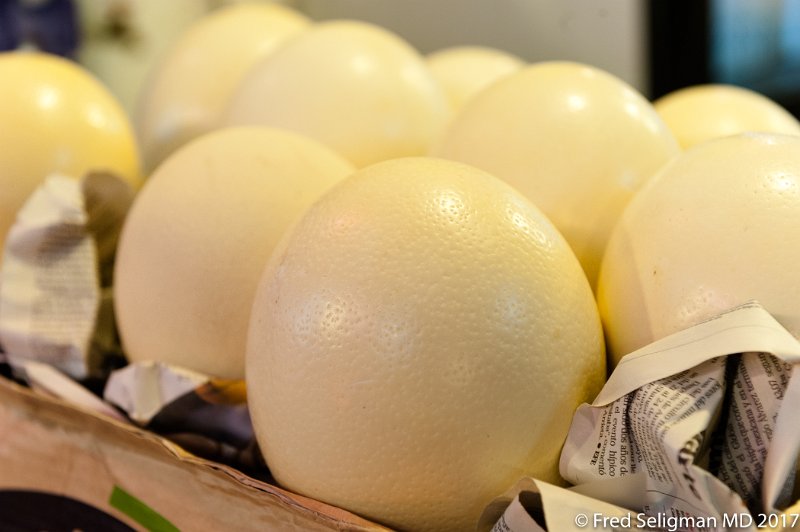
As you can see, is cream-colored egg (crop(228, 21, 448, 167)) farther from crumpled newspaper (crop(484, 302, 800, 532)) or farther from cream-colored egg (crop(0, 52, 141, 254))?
crumpled newspaper (crop(484, 302, 800, 532))

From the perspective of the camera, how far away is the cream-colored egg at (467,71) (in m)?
0.98

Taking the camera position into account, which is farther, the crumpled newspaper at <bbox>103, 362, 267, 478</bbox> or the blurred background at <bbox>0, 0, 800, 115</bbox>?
the blurred background at <bbox>0, 0, 800, 115</bbox>

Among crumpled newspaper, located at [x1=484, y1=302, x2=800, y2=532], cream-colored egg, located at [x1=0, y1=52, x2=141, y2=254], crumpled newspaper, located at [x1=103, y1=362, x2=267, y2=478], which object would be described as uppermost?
cream-colored egg, located at [x1=0, y1=52, x2=141, y2=254]

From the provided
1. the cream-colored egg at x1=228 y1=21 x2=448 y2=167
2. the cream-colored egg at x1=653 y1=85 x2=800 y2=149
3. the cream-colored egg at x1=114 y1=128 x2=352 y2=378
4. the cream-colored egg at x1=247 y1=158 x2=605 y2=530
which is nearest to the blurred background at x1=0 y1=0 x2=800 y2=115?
the cream-colored egg at x1=653 y1=85 x2=800 y2=149

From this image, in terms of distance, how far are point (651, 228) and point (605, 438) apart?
14 cm

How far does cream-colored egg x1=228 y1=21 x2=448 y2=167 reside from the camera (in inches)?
31.4

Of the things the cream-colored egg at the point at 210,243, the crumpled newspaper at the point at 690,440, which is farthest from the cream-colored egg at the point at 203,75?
the crumpled newspaper at the point at 690,440

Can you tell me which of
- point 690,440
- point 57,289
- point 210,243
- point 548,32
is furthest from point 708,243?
point 548,32

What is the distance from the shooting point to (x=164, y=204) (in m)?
0.66

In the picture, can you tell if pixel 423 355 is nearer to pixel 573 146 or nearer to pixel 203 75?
pixel 573 146

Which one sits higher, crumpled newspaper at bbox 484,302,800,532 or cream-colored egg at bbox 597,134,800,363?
cream-colored egg at bbox 597,134,800,363

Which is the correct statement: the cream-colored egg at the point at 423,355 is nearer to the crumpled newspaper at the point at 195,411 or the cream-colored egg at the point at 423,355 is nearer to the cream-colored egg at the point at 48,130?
the crumpled newspaper at the point at 195,411

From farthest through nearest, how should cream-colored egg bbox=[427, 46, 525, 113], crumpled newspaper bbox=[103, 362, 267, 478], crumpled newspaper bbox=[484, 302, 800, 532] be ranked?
cream-colored egg bbox=[427, 46, 525, 113] < crumpled newspaper bbox=[103, 362, 267, 478] < crumpled newspaper bbox=[484, 302, 800, 532]

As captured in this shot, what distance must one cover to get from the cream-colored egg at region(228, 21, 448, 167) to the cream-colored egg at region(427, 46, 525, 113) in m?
0.13
